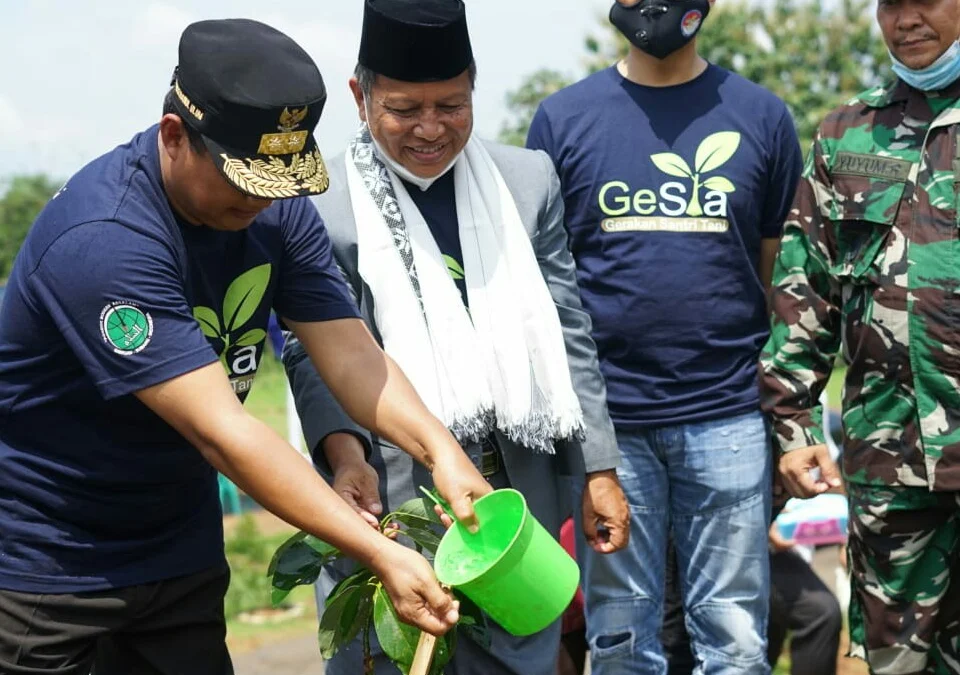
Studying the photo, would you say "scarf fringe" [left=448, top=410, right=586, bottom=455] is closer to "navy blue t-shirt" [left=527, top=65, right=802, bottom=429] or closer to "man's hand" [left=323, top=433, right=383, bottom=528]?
"man's hand" [left=323, top=433, right=383, bottom=528]

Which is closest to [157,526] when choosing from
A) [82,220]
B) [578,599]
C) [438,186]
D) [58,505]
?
[58,505]

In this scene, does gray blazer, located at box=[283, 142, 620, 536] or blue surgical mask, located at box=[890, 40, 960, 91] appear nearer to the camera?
gray blazer, located at box=[283, 142, 620, 536]

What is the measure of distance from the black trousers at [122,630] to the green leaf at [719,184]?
5.48 ft

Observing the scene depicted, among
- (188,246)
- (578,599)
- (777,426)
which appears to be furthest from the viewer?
(578,599)

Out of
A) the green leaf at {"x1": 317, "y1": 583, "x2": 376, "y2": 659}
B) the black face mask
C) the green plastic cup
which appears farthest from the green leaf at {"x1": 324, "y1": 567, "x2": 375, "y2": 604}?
the black face mask

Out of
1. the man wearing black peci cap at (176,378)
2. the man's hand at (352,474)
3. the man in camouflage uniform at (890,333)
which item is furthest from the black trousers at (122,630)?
the man in camouflage uniform at (890,333)

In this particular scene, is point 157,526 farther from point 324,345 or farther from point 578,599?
point 578,599

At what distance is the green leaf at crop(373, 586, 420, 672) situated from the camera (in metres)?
2.66

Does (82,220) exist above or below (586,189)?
above

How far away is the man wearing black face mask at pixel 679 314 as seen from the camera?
3.64 m

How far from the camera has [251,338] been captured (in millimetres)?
2842

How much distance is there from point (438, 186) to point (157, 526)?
112 cm

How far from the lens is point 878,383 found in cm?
344

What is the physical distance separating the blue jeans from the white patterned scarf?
1.61ft
